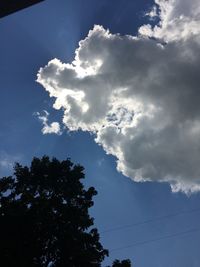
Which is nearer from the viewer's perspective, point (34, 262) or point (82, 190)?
point (34, 262)

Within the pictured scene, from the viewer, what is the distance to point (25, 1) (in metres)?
4.66

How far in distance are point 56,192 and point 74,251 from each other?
4718 millimetres

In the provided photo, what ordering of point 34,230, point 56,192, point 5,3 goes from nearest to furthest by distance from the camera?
1. point 5,3
2. point 34,230
3. point 56,192

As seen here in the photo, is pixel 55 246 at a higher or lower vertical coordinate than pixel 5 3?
higher

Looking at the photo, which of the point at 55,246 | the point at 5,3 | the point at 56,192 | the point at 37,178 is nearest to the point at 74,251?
the point at 55,246

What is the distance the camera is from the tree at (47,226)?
2234 centimetres

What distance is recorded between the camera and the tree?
73.3 feet

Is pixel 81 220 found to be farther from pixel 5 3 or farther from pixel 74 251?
pixel 5 3

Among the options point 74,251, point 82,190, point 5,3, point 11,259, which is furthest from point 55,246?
point 5,3

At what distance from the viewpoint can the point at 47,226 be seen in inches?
899

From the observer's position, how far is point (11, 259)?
2116 centimetres

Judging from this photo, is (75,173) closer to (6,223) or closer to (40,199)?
(40,199)

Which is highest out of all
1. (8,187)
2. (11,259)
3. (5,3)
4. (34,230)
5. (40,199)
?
(8,187)

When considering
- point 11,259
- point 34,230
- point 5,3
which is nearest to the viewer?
point 5,3
